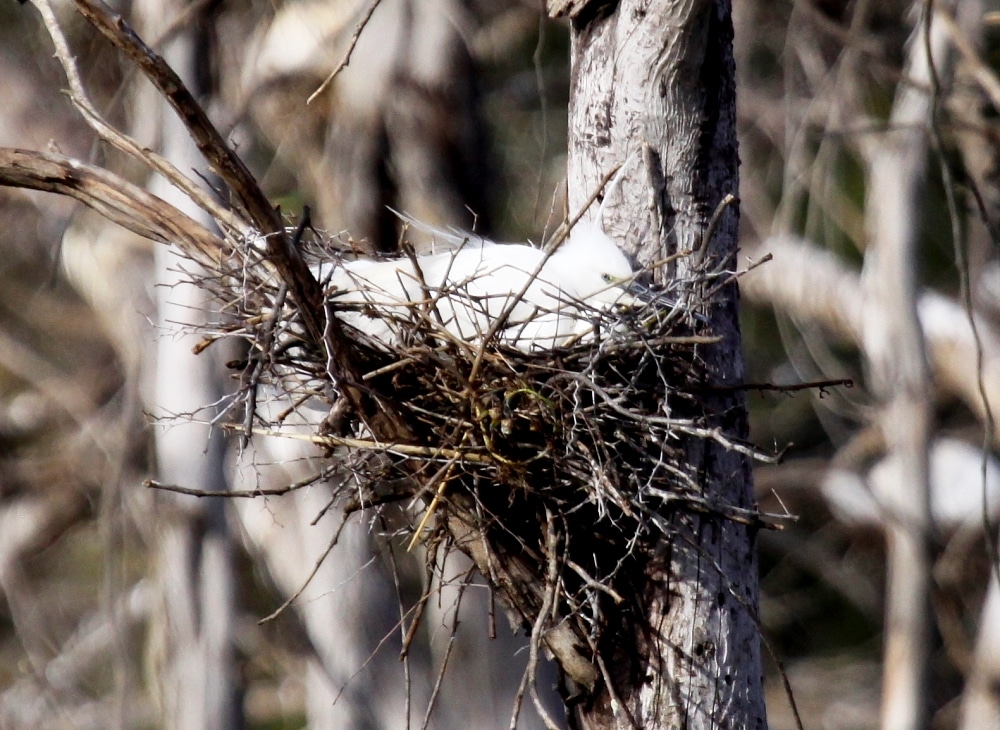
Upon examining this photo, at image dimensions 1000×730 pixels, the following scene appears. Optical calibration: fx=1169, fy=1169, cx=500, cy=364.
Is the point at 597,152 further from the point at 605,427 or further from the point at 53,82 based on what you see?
the point at 53,82

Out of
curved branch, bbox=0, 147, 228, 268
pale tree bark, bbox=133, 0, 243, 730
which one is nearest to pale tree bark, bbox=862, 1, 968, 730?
pale tree bark, bbox=133, 0, 243, 730

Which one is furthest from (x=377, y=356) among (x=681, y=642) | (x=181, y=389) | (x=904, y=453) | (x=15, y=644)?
(x=15, y=644)

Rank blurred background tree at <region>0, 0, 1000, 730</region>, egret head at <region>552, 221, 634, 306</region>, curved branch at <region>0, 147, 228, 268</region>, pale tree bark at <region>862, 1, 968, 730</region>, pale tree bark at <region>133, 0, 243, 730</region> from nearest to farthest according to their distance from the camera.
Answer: curved branch at <region>0, 147, 228, 268</region> < egret head at <region>552, 221, 634, 306</region> < pale tree bark at <region>133, 0, 243, 730</region> < blurred background tree at <region>0, 0, 1000, 730</region> < pale tree bark at <region>862, 1, 968, 730</region>

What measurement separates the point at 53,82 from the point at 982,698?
6821 mm

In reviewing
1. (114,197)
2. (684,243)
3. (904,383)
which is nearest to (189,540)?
(114,197)

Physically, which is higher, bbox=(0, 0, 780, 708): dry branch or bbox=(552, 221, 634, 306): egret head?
bbox=(552, 221, 634, 306): egret head

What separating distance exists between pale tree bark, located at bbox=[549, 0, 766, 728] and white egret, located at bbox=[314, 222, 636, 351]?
0.10m

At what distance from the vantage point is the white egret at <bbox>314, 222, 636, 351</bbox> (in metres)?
2.33

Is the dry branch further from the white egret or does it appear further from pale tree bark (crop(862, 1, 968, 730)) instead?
pale tree bark (crop(862, 1, 968, 730))

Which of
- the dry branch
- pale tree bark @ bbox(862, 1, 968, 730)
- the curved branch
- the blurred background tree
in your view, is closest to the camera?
the dry branch

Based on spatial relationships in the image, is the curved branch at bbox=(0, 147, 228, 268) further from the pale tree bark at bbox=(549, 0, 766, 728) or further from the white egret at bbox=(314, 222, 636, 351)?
the pale tree bark at bbox=(549, 0, 766, 728)

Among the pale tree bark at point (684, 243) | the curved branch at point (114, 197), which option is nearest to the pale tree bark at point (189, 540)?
the curved branch at point (114, 197)

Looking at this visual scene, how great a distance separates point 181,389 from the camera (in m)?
5.61

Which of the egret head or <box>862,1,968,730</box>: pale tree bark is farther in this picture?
<box>862,1,968,730</box>: pale tree bark
